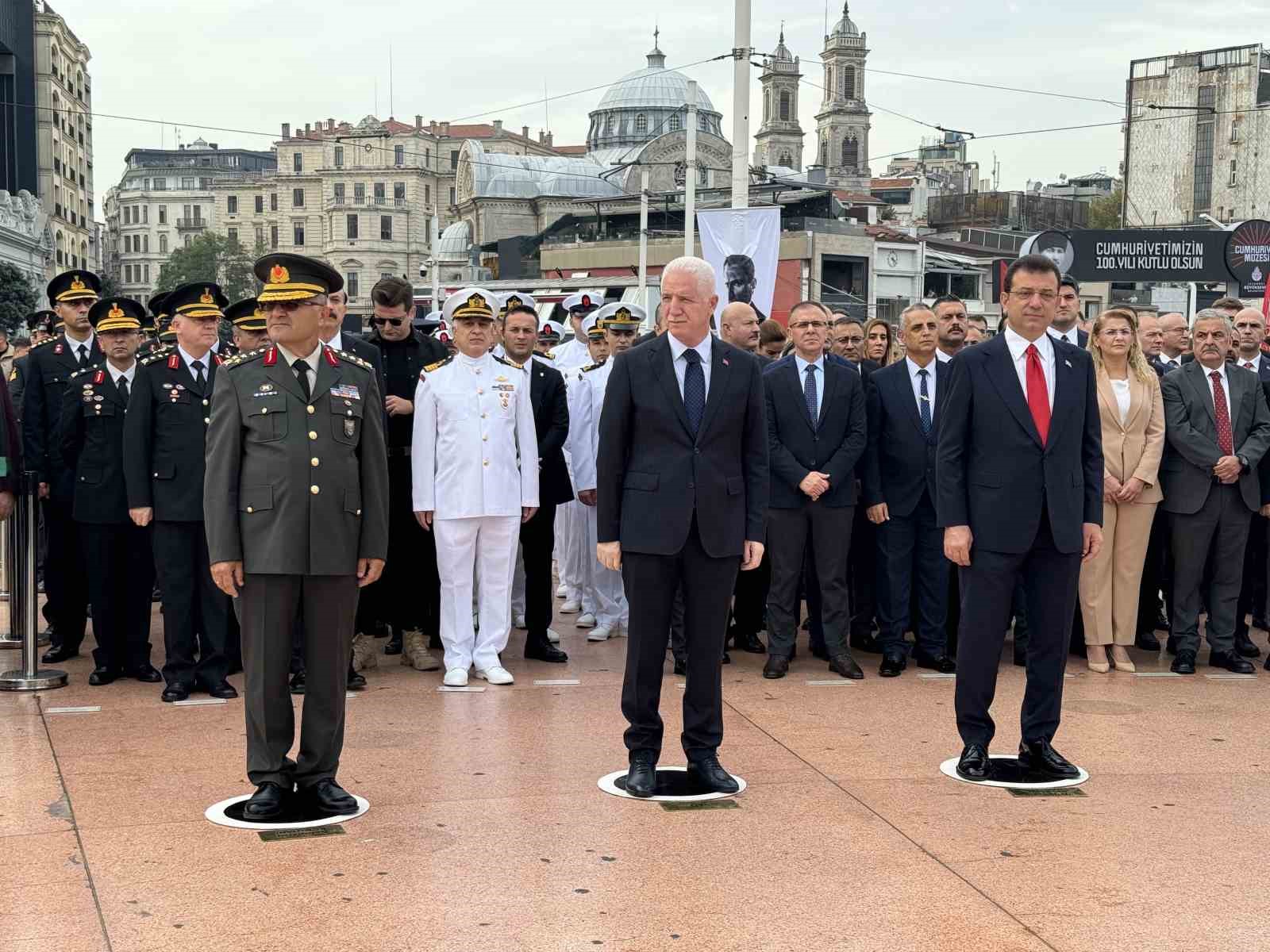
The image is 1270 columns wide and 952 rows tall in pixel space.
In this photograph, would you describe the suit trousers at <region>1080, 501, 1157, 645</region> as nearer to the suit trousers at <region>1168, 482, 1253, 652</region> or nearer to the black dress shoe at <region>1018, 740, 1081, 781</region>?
the suit trousers at <region>1168, 482, 1253, 652</region>

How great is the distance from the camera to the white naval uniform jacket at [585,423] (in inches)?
391

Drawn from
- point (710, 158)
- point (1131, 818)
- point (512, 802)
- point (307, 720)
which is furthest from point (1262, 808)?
point (710, 158)

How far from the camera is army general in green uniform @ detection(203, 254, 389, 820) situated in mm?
5602

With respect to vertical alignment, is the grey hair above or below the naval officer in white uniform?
above

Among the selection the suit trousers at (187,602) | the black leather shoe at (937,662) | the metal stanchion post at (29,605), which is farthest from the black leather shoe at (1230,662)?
the metal stanchion post at (29,605)

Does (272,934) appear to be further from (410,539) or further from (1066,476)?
(410,539)

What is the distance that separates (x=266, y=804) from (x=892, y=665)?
4.07 metres

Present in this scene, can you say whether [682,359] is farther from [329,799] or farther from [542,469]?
[542,469]

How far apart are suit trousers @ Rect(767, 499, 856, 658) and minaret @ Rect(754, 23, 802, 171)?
140m

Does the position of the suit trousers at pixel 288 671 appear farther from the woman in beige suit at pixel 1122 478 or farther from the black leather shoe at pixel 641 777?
the woman in beige suit at pixel 1122 478

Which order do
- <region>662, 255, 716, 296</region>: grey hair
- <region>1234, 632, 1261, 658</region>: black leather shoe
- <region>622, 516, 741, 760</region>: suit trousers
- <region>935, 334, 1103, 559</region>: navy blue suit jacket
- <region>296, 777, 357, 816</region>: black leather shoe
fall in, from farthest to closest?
<region>1234, 632, 1261, 658</region>: black leather shoe → <region>935, 334, 1103, 559</region>: navy blue suit jacket → <region>622, 516, 741, 760</region>: suit trousers → <region>662, 255, 716, 296</region>: grey hair → <region>296, 777, 357, 816</region>: black leather shoe

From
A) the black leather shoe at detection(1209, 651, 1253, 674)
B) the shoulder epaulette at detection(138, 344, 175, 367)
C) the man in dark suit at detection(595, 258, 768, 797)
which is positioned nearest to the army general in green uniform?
the man in dark suit at detection(595, 258, 768, 797)

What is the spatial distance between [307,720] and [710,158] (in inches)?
4088

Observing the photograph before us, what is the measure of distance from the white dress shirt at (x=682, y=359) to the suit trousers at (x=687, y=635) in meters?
0.57
